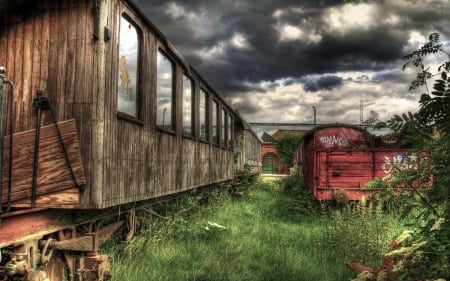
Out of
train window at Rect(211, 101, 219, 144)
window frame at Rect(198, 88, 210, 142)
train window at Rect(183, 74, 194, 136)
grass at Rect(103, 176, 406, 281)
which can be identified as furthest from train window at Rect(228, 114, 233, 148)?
train window at Rect(183, 74, 194, 136)

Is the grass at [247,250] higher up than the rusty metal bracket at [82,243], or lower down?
lower down

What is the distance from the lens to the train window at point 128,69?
5102 millimetres

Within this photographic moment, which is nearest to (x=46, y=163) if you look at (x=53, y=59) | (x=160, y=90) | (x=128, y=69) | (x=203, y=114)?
(x=53, y=59)

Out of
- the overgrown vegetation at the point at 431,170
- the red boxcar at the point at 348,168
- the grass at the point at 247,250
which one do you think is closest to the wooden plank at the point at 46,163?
the grass at the point at 247,250

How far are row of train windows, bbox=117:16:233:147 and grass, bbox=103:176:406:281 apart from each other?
1839mm

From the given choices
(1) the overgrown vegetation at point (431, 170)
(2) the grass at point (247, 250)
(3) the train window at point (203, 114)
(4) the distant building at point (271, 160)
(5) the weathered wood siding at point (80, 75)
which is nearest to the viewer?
(1) the overgrown vegetation at point (431, 170)

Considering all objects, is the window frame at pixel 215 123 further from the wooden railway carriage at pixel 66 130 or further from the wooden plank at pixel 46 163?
the wooden plank at pixel 46 163

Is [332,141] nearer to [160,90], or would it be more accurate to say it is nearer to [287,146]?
[160,90]

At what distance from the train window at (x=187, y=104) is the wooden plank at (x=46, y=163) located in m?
3.88

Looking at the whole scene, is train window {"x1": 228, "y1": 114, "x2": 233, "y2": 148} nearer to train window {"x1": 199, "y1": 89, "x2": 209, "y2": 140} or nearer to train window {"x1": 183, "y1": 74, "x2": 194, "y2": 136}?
train window {"x1": 199, "y1": 89, "x2": 209, "y2": 140}

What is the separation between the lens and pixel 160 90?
666 cm

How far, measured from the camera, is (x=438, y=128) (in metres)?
2.41

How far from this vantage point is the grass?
5.44m

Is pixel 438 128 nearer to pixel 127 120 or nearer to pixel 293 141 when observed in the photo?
pixel 127 120
